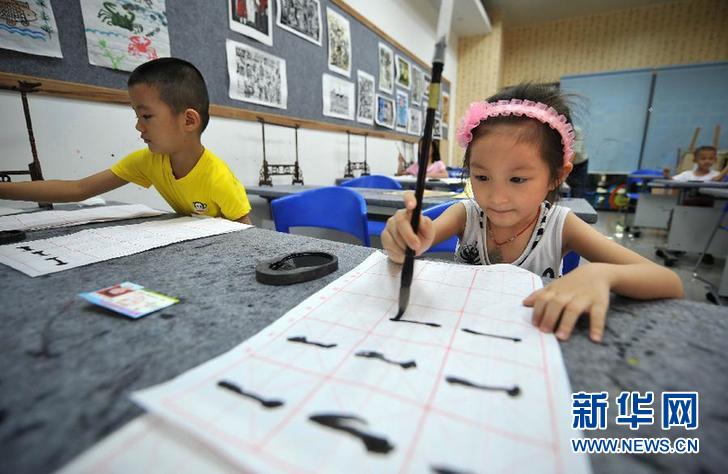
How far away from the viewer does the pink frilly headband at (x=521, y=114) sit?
2.07ft

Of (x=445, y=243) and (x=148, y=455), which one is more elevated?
(x=148, y=455)

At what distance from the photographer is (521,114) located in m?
0.64

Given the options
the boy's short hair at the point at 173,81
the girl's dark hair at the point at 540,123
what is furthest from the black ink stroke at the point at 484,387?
the boy's short hair at the point at 173,81

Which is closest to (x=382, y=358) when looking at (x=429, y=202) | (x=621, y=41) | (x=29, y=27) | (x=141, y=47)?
(x=429, y=202)

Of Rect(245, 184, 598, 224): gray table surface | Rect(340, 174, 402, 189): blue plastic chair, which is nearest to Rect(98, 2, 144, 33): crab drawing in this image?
Rect(245, 184, 598, 224): gray table surface

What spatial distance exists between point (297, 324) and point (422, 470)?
0.58 feet

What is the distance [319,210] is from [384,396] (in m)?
1.04

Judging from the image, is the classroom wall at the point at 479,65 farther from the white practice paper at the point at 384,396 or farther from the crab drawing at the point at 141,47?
the white practice paper at the point at 384,396

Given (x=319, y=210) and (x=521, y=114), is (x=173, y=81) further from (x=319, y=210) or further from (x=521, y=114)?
(x=521, y=114)

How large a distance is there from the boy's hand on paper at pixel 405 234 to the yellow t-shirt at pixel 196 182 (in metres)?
0.71

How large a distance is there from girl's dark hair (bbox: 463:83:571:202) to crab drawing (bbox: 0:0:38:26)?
4.62 ft

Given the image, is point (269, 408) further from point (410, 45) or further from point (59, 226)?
point (410, 45)

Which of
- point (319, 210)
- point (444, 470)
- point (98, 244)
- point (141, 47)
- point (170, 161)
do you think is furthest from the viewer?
point (141, 47)

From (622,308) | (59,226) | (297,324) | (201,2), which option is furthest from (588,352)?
(201,2)
